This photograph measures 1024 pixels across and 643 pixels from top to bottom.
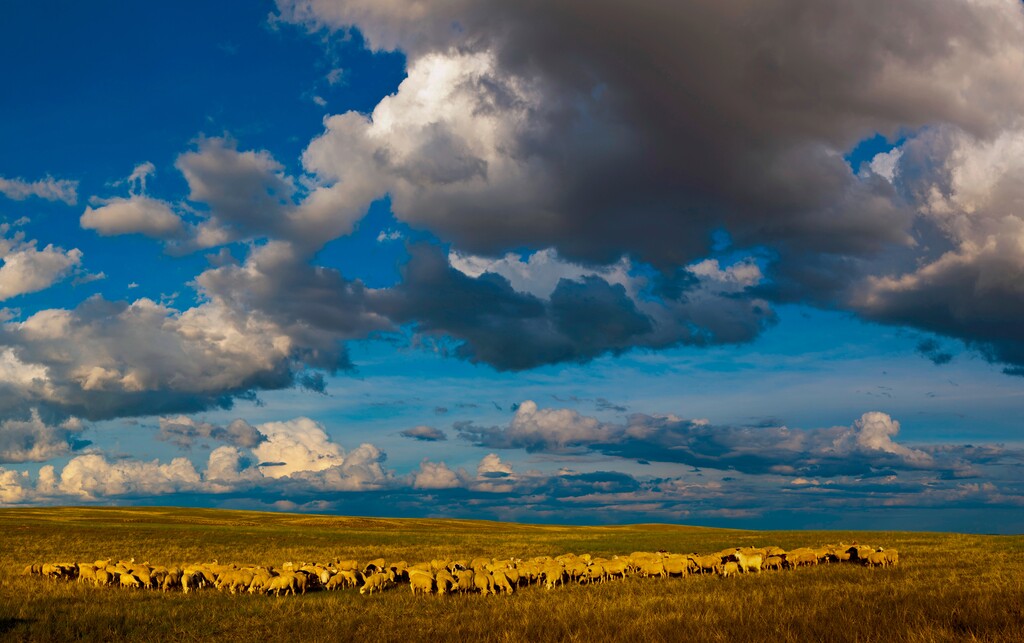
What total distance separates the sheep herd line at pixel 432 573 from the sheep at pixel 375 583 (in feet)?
0.11

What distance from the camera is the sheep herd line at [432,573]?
2469 cm

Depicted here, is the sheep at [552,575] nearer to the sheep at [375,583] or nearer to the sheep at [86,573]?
the sheep at [375,583]

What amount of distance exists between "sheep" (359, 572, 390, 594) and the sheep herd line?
0.03 metres

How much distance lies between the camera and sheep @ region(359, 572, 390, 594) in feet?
82.1

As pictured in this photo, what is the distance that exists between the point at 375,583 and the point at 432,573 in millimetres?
2125

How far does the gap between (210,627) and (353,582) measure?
367 inches

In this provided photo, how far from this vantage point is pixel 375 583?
84.5 feet

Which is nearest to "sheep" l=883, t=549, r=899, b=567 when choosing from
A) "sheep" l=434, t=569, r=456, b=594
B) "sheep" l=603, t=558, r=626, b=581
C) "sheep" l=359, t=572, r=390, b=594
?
"sheep" l=603, t=558, r=626, b=581

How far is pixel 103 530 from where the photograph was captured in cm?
6094

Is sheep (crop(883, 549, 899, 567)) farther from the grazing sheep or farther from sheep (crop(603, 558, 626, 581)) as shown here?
the grazing sheep

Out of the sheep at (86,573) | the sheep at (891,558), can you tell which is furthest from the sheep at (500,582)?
the sheep at (891,558)

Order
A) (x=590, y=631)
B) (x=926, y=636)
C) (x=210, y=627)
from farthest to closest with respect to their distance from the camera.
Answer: (x=210, y=627) → (x=590, y=631) → (x=926, y=636)

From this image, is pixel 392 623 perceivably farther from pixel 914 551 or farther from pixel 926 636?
pixel 914 551

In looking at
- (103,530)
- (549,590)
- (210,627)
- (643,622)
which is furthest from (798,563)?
(103,530)
